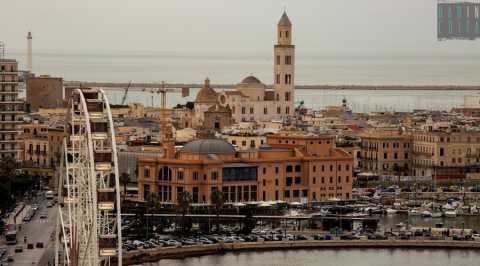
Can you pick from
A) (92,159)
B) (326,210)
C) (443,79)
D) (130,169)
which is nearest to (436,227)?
(326,210)

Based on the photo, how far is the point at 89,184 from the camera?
2798 cm

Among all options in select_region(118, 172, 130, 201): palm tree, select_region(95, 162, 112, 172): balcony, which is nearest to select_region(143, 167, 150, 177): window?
select_region(118, 172, 130, 201): palm tree

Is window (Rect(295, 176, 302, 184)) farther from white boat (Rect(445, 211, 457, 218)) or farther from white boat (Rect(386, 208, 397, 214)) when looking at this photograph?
white boat (Rect(445, 211, 457, 218))

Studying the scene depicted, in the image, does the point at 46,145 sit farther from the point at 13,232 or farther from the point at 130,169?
the point at 13,232

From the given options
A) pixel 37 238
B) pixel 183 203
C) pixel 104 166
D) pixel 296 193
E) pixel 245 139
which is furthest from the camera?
pixel 245 139

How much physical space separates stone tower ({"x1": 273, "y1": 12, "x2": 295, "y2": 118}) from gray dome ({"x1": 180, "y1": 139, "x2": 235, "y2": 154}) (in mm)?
20896

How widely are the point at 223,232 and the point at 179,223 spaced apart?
116 cm

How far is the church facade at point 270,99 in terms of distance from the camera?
72.0 meters

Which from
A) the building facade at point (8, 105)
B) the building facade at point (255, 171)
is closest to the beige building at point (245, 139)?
the building facade at point (255, 171)

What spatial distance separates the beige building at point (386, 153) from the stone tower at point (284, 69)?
404 inches

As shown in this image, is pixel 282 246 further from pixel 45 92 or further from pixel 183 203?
pixel 45 92

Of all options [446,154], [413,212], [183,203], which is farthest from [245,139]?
[183,203]

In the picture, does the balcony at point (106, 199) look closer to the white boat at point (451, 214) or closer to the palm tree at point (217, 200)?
the palm tree at point (217, 200)

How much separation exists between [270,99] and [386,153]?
12441mm
